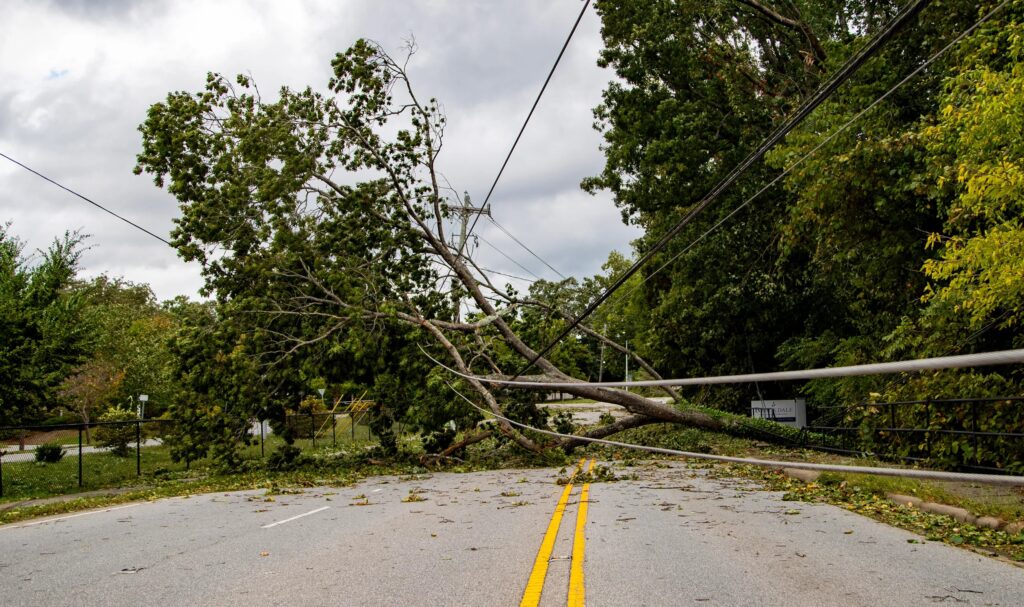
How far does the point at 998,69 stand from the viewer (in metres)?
13.0

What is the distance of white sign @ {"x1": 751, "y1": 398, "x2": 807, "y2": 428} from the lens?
27484mm

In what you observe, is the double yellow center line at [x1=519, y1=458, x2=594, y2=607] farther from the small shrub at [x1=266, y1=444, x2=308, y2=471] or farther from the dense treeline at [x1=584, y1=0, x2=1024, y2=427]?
the small shrub at [x1=266, y1=444, x2=308, y2=471]

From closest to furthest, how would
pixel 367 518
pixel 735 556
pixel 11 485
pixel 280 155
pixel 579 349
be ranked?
pixel 735 556
pixel 367 518
pixel 11 485
pixel 280 155
pixel 579 349

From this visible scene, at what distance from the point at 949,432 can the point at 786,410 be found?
1545cm

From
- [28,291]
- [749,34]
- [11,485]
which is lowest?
[11,485]

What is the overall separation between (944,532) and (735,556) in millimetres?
2815

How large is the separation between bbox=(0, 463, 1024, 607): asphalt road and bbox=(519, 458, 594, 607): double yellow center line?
0.07 metres

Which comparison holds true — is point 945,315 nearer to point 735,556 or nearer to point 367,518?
point 735,556

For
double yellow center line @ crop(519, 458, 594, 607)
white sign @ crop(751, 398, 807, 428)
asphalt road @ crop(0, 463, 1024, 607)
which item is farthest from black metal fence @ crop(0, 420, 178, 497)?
white sign @ crop(751, 398, 807, 428)

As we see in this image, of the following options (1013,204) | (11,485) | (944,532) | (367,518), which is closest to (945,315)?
(1013,204)

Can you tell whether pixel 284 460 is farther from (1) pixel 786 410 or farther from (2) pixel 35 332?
(1) pixel 786 410

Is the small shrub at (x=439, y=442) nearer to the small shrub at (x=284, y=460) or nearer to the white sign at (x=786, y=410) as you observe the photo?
the small shrub at (x=284, y=460)

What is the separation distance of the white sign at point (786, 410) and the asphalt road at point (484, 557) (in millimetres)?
16806

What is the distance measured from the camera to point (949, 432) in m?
12.6
